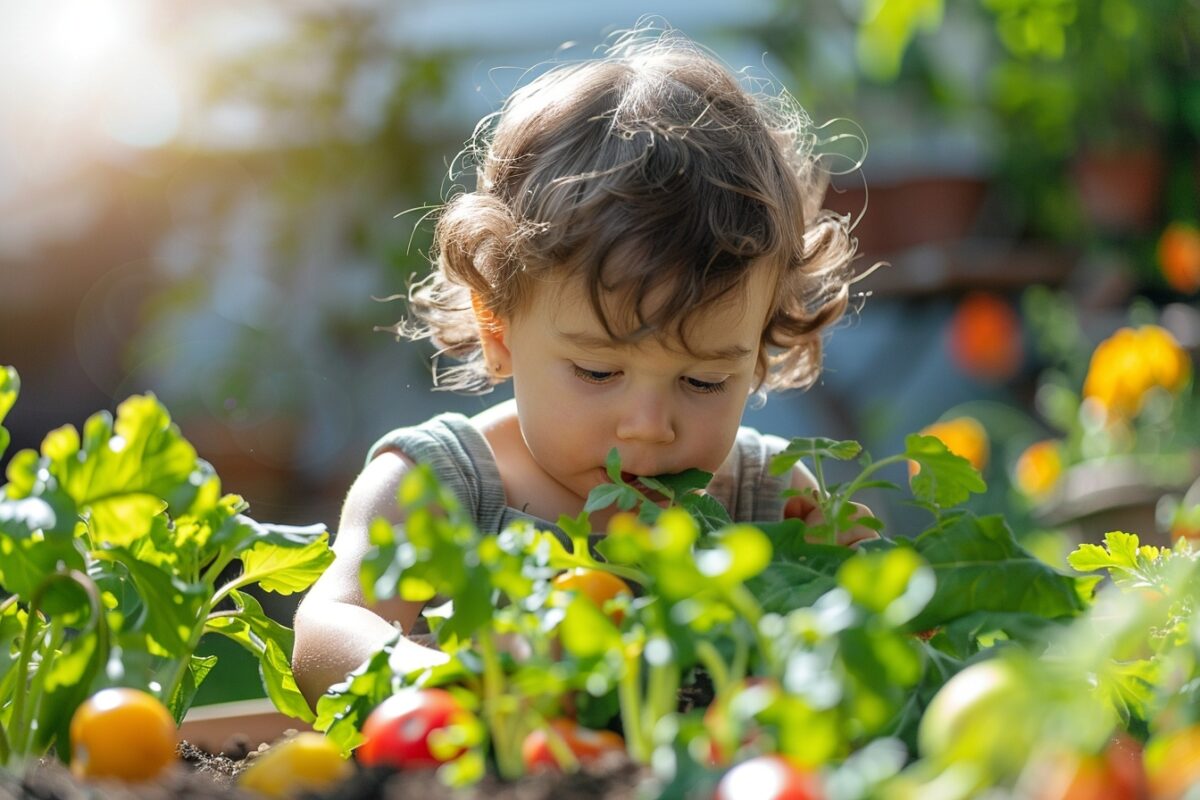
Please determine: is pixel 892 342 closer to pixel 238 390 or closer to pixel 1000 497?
pixel 1000 497

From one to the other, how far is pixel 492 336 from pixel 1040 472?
207cm

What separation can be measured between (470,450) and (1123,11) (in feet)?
9.10

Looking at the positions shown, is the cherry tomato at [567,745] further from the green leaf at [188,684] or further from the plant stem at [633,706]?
the green leaf at [188,684]

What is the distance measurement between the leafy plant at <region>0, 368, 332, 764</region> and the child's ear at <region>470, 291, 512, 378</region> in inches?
22.0

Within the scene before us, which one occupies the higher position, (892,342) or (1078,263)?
(1078,263)

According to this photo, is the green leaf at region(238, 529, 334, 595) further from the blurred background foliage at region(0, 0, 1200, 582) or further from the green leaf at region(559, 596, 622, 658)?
the blurred background foliage at region(0, 0, 1200, 582)

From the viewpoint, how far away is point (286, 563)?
89 centimetres

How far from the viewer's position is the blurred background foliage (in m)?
4.12

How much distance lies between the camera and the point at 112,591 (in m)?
0.88

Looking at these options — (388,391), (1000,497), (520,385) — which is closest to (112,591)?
(520,385)

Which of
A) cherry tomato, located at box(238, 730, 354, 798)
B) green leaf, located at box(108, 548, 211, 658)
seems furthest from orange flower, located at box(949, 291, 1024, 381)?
cherry tomato, located at box(238, 730, 354, 798)

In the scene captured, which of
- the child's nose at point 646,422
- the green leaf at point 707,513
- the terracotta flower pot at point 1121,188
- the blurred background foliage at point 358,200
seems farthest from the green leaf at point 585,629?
the terracotta flower pot at point 1121,188

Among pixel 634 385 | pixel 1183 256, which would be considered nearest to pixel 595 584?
pixel 634 385

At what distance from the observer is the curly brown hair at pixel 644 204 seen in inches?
48.7
